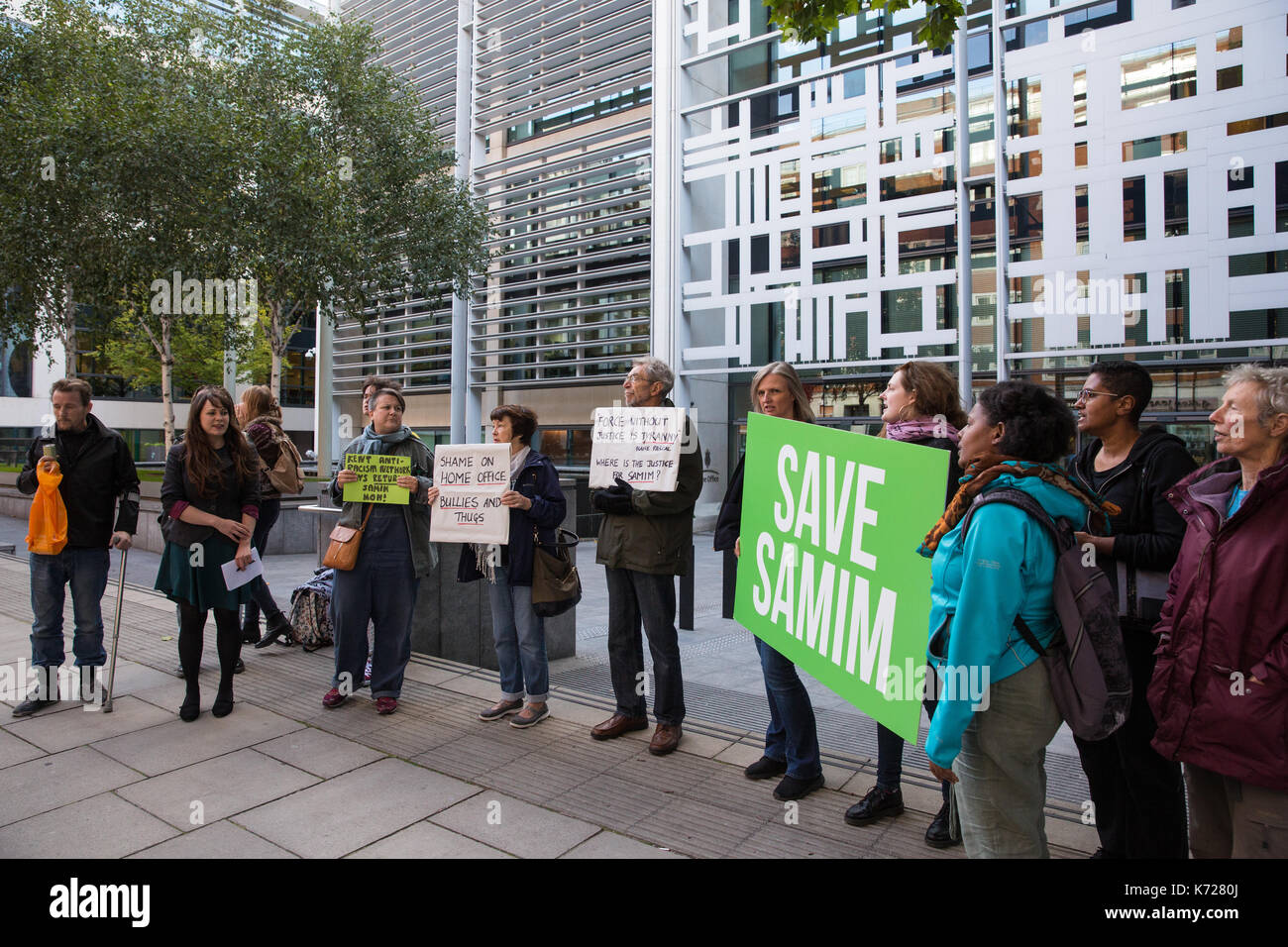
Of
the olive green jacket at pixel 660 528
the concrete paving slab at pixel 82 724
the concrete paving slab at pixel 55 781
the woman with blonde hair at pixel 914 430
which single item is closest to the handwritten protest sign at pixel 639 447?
the olive green jacket at pixel 660 528

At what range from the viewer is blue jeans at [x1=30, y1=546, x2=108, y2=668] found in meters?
5.24

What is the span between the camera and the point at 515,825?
3643mm

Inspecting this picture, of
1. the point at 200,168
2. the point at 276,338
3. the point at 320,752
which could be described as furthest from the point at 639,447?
the point at 276,338

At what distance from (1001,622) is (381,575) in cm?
401

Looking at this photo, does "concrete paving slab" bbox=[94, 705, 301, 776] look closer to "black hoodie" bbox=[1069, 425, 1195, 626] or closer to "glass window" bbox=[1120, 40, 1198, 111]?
"black hoodie" bbox=[1069, 425, 1195, 626]

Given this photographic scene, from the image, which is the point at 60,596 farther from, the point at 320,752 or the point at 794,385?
the point at 794,385

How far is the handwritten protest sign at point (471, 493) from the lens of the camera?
4941 millimetres

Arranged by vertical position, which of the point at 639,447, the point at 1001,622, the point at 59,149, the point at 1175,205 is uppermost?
the point at 59,149

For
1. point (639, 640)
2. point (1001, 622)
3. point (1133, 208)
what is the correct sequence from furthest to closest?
point (1133, 208) < point (639, 640) < point (1001, 622)

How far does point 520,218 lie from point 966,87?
1147cm

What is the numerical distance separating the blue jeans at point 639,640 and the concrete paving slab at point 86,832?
7.51ft

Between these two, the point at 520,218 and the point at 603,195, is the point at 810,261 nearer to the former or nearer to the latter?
the point at 603,195

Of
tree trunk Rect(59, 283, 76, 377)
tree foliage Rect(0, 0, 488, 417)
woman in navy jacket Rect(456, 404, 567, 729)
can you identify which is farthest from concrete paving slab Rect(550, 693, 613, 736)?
tree trunk Rect(59, 283, 76, 377)
